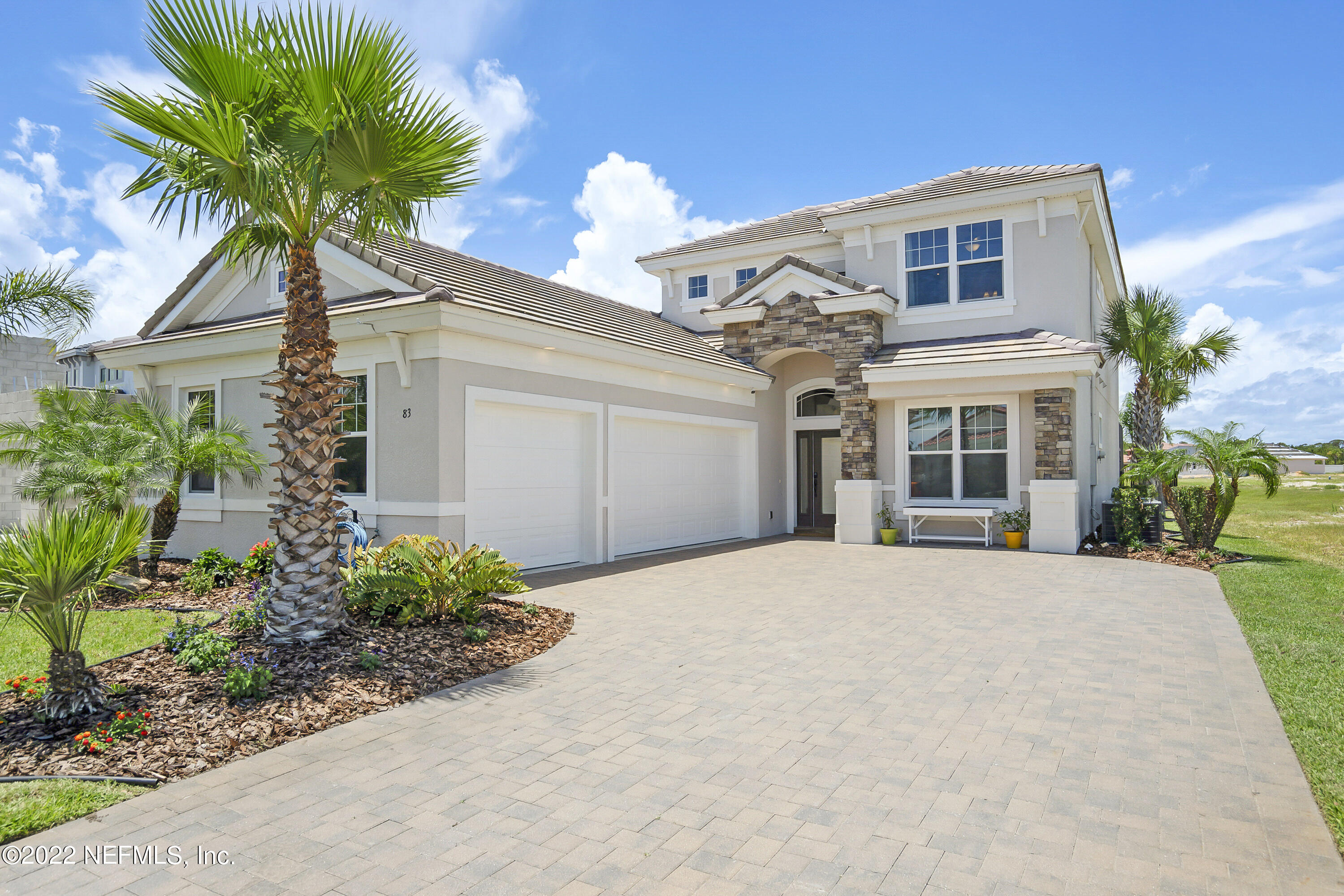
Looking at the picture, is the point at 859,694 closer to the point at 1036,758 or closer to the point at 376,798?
the point at 1036,758

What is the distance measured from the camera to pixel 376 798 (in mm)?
4055

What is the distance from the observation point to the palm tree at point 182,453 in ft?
34.6

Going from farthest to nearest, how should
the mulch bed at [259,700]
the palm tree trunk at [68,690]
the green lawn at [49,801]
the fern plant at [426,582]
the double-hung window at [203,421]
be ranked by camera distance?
the double-hung window at [203,421], the fern plant at [426,582], the palm tree trunk at [68,690], the mulch bed at [259,700], the green lawn at [49,801]

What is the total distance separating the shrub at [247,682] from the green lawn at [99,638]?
195cm

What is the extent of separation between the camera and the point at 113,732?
468 centimetres

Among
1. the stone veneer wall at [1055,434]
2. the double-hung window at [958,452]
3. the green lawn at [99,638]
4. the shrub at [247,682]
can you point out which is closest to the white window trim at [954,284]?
the double-hung window at [958,452]

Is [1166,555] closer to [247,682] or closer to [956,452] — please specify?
[956,452]

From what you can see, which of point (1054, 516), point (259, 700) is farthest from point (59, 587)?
point (1054, 516)

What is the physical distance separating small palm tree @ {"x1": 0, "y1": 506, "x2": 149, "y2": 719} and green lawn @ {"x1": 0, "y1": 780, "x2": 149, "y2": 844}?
2.83 feet

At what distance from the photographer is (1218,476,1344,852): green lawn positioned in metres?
4.61

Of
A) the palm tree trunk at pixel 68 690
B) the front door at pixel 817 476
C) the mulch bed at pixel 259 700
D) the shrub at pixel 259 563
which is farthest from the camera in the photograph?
the front door at pixel 817 476

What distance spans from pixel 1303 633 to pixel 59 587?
1084 centimetres

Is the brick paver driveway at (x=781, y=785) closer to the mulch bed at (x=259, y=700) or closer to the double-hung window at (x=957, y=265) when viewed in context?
the mulch bed at (x=259, y=700)

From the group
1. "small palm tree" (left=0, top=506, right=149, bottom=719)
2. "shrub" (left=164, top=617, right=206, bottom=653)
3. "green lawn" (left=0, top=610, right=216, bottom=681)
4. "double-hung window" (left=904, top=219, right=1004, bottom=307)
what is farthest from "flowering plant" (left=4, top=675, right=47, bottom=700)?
"double-hung window" (left=904, top=219, right=1004, bottom=307)
